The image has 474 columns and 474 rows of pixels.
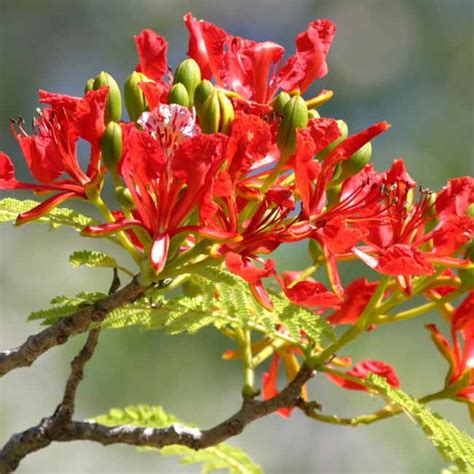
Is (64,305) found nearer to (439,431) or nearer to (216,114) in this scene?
(216,114)

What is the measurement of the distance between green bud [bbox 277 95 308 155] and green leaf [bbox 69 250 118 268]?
10.0 inches

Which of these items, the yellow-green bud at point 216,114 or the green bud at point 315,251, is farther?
the green bud at point 315,251

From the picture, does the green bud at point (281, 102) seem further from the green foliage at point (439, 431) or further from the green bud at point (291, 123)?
the green foliage at point (439, 431)

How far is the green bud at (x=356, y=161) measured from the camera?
43.3 inches

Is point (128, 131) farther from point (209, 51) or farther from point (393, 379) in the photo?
point (393, 379)

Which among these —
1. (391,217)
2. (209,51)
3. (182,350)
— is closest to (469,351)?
(391,217)

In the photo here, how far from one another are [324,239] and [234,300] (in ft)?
0.65

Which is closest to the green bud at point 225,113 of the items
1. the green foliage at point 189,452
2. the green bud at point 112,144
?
the green bud at point 112,144

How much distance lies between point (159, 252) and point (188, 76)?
231mm

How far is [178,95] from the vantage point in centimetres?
105

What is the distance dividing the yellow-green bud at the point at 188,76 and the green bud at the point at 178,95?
0.13 feet

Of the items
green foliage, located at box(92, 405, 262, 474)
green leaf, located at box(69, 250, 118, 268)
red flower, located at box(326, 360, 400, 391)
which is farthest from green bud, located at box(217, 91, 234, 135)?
green foliage, located at box(92, 405, 262, 474)

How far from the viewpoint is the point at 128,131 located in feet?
3.43

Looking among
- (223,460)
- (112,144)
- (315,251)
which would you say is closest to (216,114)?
(112,144)
